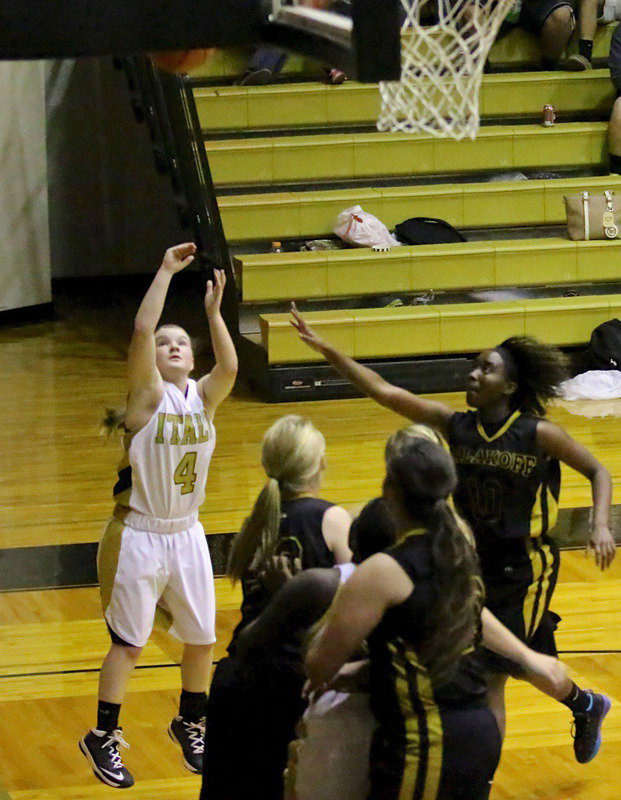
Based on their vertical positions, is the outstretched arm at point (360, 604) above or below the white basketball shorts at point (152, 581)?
above

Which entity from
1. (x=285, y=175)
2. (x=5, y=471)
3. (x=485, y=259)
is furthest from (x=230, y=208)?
(x=5, y=471)

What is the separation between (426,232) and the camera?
395 inches

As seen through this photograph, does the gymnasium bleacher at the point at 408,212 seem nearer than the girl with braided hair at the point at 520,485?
No

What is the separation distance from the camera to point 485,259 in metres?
9.82

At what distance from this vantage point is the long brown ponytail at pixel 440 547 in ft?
9.27

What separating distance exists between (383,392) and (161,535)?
34.0 inches

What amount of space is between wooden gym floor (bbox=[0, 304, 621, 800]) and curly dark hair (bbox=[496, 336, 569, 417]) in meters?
1.20

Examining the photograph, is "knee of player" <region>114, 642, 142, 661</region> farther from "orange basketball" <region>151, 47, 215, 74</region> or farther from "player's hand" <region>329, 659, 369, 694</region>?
"orange basketball" <region>151, 47, 215, 74</region>

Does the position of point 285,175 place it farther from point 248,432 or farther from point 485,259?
point 248,432

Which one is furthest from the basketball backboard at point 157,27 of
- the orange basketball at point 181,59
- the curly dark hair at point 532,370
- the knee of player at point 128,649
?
the knee of player at point 128,649

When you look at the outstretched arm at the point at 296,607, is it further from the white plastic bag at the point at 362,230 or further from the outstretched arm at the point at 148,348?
the white plastic bag at the point at 362,230

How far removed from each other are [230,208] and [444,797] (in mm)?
7427

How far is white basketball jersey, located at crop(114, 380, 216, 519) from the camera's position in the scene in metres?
4.14

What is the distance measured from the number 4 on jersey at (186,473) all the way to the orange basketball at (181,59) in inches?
51.9
